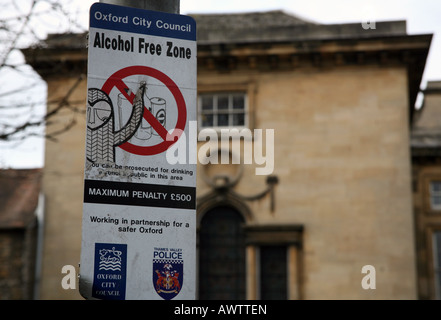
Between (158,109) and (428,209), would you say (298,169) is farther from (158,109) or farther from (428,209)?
(158,109)

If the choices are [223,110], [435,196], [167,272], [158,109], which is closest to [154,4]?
[158,109]

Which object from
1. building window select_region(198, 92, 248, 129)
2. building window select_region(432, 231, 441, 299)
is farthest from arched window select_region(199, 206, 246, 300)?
building window select_region(432, 231, 441, 299)

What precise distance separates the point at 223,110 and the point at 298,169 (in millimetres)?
2842

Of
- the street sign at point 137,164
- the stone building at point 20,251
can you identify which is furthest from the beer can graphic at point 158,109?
the stone building at point 20,251

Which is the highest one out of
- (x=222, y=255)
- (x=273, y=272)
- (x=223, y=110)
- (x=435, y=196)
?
(x=223, y=110)

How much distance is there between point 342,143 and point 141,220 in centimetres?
1878

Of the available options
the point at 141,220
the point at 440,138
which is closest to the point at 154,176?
the point at 141,220

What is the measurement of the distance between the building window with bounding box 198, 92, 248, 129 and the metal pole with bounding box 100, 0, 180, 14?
18184 mm

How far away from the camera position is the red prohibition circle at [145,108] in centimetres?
318

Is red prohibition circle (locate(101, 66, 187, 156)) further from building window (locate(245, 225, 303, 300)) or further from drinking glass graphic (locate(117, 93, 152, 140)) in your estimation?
building window (locate(245, 225, 303, 300))

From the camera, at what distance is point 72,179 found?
2228 centimetres

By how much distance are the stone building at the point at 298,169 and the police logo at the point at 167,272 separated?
17806 mm

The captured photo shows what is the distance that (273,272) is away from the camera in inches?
835
